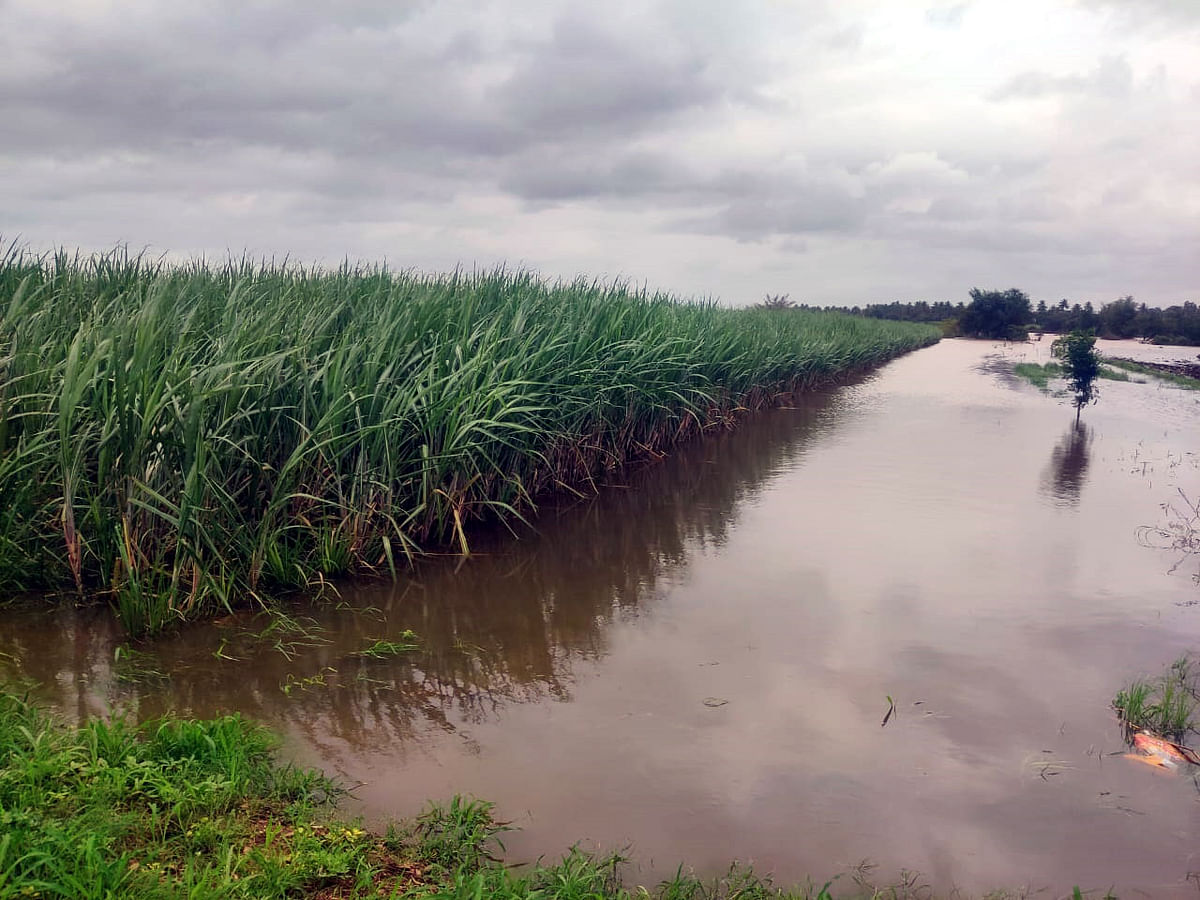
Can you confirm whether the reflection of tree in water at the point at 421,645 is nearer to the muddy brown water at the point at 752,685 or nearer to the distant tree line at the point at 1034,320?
the muddy brown water at the point at 752,685

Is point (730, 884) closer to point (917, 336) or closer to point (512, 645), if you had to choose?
point (512, 645)

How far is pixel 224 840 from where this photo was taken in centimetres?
209

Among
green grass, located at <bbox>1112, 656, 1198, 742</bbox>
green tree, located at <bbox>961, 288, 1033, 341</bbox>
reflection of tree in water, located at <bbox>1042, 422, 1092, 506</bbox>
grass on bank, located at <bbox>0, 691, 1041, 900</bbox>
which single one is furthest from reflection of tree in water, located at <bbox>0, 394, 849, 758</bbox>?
green tree, located at <bbox>961, 288, 1033, 341</bbox>

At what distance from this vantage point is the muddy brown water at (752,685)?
251 cm

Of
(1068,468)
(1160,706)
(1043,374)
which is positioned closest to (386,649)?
(1160,706)

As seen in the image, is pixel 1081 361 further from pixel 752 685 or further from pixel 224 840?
pixel 224 840

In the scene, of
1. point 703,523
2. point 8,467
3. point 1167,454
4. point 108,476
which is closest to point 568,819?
point 108,476

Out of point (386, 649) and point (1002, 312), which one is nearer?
point (386, 649)

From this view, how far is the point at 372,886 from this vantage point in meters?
2.04

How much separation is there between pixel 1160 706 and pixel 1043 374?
19840 mm

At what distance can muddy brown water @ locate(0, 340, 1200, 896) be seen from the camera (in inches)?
98.8

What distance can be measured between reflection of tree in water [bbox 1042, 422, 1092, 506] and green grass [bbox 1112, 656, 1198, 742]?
3.86 m

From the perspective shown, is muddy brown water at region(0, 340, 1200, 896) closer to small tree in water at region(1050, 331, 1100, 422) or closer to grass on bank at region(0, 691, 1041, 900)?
grass on bank at region(0, 691, 1041, 900)

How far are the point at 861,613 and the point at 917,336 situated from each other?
3714cm
